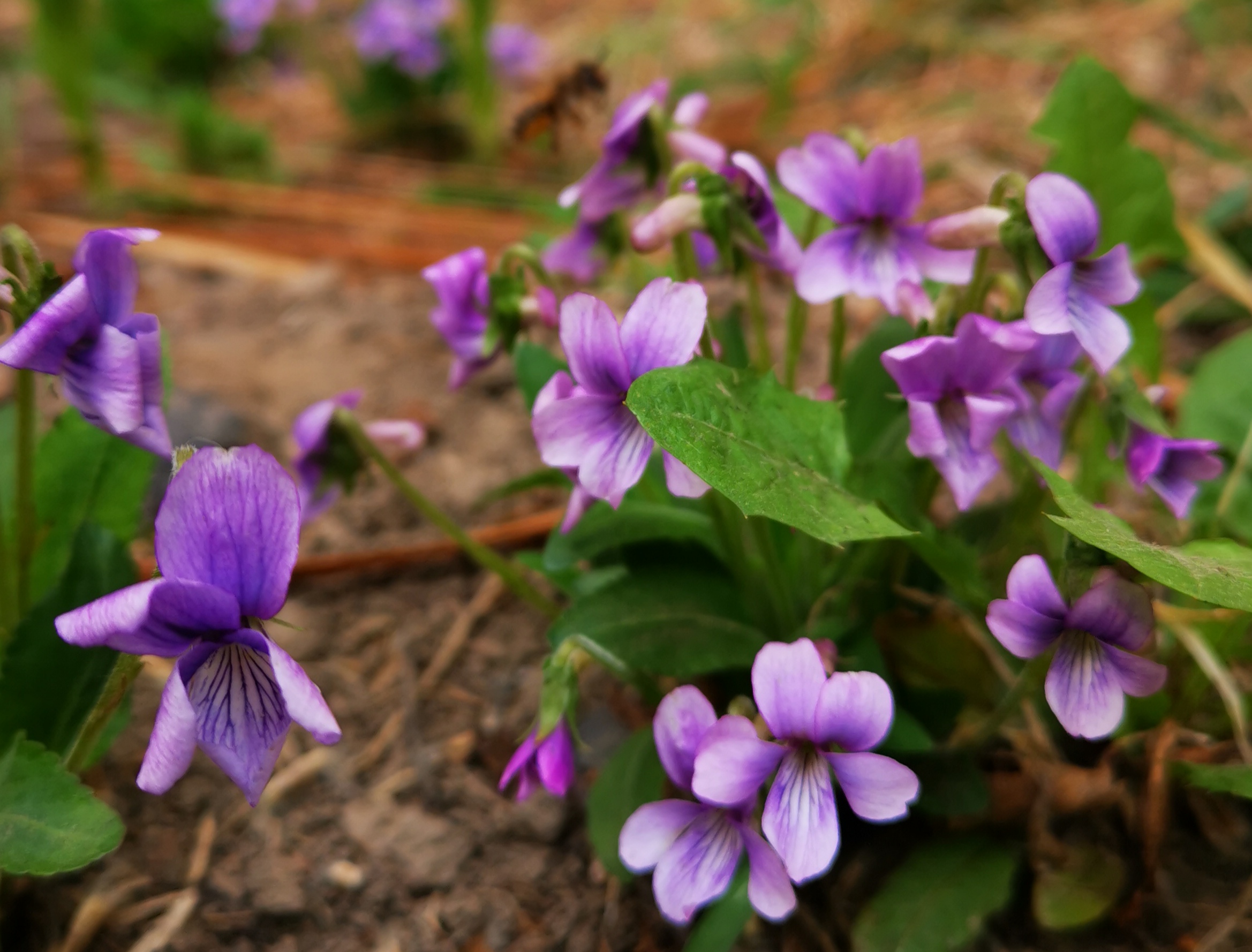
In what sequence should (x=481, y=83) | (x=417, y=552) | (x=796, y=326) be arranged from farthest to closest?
(x=481, y=83) → (x=417, y=552) → (x=796, y=326)

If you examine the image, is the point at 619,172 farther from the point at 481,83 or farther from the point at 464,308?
the point at 481,83

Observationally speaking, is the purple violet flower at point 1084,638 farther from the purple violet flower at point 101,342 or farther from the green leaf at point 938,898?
the purple violet flower at point 101,342

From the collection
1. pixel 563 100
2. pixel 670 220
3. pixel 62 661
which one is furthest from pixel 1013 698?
pixel 563 100

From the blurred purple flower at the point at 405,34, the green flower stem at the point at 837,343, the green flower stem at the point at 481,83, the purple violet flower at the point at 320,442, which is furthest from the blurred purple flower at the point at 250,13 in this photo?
the green flower stem at the point at 837,343

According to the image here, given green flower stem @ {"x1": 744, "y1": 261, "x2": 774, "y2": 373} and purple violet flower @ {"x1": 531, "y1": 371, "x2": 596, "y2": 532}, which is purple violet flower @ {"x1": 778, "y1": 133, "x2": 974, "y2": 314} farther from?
purple violet flower @ {"x1": 531, "y1": 371, "x2": 596, "y2": 532}

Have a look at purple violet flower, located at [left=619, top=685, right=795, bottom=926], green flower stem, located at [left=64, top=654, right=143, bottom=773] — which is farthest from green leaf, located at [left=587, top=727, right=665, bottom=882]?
green flower stem, located at [left=64, top=654, right=143, bottom=773]

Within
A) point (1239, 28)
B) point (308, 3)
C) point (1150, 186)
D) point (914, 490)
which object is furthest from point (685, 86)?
point (914, 490)
